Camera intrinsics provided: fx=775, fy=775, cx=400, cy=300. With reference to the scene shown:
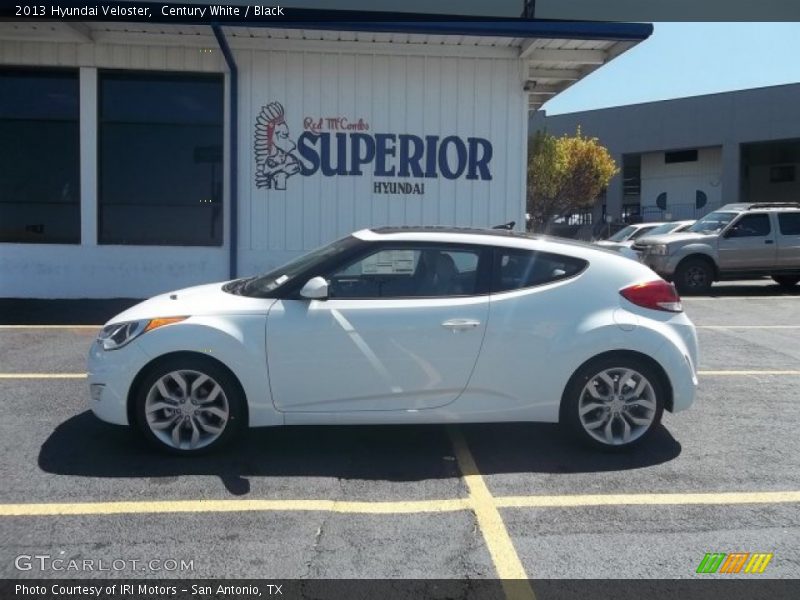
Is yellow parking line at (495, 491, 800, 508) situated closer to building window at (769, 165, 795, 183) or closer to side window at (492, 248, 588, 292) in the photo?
side window at (492, 248, 588, 292)

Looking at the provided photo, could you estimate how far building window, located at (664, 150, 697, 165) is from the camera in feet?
133

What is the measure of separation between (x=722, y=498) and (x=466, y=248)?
227 centimetres

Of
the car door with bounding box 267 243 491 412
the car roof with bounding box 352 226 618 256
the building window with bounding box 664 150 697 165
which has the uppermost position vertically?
the building window with bounding box 664 150 697 165

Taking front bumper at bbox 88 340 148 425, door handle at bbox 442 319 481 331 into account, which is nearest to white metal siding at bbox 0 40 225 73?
front bumper at bbox 88 340 148 425

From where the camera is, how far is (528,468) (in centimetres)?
514

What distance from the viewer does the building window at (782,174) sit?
4288cm

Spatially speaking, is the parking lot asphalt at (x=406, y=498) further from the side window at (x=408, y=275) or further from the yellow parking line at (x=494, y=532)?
the side window at (x=408, y=275)

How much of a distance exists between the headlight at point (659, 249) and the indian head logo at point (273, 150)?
8232mm

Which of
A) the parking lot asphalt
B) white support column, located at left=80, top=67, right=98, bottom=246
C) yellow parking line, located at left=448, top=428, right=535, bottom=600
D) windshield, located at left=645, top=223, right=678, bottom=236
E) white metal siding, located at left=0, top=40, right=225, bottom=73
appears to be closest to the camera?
yellow parking line, located at left=448, top=428, right=535, bottom=600

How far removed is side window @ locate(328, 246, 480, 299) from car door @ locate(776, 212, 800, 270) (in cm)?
1391

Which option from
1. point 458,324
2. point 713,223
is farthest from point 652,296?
point 713,223

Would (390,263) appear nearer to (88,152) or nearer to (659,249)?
(88,152)

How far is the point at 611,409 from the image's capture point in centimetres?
530

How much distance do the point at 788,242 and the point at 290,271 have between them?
1470cm
